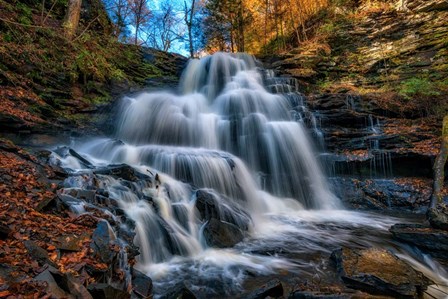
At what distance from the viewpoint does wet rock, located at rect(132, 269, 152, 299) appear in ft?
11.5

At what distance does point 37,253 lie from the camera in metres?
2.90

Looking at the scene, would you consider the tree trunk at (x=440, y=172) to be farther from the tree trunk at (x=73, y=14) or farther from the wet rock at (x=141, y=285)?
the tree trunk at (x=73, y=14)

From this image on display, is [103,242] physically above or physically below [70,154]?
below

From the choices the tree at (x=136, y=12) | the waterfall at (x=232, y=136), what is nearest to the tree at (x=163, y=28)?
the tree at (x=136, y=12)

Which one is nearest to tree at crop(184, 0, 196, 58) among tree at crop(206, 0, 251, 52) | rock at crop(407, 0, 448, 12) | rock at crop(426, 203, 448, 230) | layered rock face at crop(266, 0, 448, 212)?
tree at crop(206, 0, 251, 52)

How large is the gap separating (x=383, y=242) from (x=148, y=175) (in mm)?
5498

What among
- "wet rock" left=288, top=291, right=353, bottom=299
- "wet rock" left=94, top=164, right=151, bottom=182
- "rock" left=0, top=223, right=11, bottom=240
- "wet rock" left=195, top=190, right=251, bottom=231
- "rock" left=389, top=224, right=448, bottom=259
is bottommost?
"rock" left=389, top=224, right=448, bottom=259

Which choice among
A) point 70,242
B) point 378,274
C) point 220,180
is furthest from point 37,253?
point 220,180

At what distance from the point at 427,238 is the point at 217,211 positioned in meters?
4.25

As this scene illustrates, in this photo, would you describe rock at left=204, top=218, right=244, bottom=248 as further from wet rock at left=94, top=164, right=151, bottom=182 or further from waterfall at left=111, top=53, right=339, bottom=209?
waterfall at left=111, top=53, right=339, bottom=209

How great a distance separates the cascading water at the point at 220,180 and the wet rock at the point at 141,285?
1.58 ft

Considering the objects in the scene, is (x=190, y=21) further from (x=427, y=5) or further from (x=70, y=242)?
(x=70, y=242)

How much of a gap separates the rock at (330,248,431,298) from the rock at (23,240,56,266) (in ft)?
12.6

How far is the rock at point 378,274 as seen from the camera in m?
3.82
